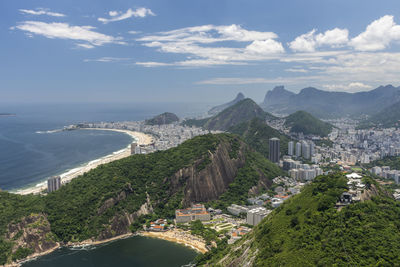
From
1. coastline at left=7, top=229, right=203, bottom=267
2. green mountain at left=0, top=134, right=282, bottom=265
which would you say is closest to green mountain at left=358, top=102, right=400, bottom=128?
green mountain at left=0, top=134, right=282, bottom=265

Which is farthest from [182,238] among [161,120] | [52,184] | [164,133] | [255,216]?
[161,120]

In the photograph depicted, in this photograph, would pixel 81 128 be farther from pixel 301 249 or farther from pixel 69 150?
pixel 301 249

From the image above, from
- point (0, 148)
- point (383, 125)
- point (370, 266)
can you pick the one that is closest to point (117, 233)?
point (370, 266)

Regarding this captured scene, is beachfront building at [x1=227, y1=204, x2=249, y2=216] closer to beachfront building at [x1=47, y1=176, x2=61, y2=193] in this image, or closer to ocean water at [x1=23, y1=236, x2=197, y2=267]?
ocean water at [x1=23, y1=236, x2=197, y2=267]

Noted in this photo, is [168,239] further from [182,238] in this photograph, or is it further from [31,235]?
[31,235]

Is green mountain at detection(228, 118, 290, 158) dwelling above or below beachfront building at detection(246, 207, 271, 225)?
above
